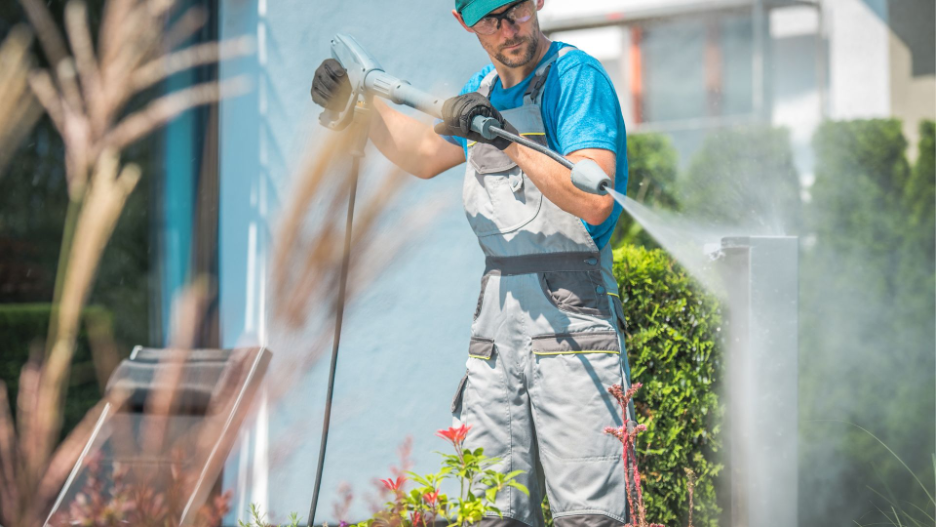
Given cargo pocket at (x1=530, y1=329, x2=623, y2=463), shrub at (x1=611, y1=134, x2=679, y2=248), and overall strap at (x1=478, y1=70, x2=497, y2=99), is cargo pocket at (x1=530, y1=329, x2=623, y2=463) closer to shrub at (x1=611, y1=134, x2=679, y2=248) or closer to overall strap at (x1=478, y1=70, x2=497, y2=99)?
overall strap at (x1=478, y1=70, x2=497, y2=99)

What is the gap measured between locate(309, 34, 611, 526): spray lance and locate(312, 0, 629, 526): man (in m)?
0.05

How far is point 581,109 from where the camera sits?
6.03 feet

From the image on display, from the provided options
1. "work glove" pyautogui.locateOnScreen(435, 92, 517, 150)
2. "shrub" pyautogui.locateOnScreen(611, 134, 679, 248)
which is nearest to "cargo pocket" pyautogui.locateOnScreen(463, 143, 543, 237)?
"work glove" pyautogui.locateOnScreen(435, 92, 517, 150)

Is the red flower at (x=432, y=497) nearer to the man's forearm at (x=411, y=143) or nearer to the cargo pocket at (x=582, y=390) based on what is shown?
the cargo pocket at (x=582, y=390)

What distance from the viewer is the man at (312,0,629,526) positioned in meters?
1.87

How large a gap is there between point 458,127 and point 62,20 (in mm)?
3195

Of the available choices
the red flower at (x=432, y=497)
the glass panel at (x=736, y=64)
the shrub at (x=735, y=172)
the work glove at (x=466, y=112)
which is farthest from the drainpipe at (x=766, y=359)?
the glass panel at (x=736, y=64)

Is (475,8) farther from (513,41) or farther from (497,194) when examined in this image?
(497,194)

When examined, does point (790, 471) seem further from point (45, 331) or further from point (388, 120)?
point (45, 331)

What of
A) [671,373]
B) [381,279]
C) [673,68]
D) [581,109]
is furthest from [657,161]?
[581,109]

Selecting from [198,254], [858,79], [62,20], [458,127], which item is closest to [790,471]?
[458,127]

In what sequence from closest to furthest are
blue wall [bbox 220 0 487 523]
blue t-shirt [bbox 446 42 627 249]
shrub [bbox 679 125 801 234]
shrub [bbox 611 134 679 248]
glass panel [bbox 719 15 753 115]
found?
blue t-shirt [bbox 446 42 627 249] < blue wall [bbox 220 0 487 523] < shrub [bbox 679 125 801 234] < shrub [bbox 611 134 679 248] < glass panel [bbox 719 15 753 115]

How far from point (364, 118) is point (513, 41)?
1.27 ft

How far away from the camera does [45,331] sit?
16.0 feet
